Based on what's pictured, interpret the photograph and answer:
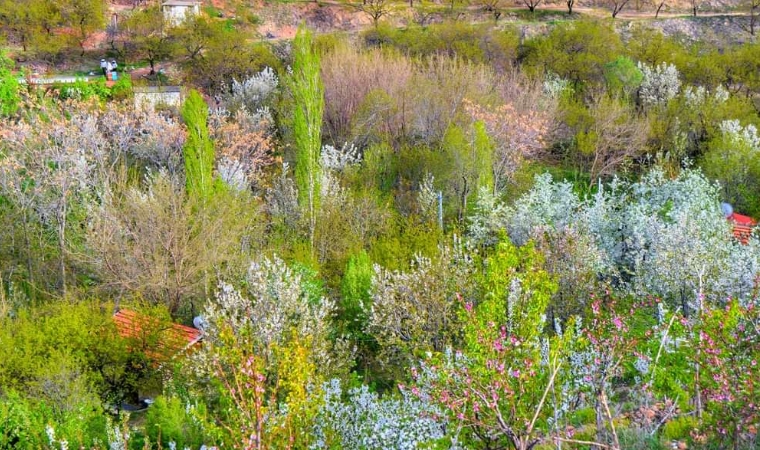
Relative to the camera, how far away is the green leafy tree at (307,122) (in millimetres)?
21188

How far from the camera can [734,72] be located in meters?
37.1

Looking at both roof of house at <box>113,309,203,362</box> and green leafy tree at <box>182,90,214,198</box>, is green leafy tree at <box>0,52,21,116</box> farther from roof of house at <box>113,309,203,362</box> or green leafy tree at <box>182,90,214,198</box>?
roof of house at <box>113,309,203,362</box>

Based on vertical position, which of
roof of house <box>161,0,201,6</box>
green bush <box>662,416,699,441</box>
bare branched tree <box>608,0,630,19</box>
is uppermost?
bare branched tree <box>608,0,630,19</box>

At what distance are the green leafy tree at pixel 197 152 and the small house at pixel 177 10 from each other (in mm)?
27444

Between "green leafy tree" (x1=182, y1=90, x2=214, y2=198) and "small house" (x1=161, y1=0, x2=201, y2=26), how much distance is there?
2744cm

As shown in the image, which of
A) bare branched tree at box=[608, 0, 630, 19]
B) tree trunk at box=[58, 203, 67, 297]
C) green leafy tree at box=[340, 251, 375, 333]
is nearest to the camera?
green leafy tree at box=[340, 251, 375, 333]

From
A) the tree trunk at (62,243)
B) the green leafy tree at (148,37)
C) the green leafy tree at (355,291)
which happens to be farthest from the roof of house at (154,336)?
the green leafy tree at (148,37)

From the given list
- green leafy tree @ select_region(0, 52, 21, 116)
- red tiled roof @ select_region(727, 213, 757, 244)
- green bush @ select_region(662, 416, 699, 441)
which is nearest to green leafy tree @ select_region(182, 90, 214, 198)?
green leafy tree @ select_region(0, 52, 21, 116)

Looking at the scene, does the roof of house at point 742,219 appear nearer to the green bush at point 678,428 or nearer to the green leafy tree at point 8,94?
the green bush at point 678,428

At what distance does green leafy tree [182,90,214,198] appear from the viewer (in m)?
20.5

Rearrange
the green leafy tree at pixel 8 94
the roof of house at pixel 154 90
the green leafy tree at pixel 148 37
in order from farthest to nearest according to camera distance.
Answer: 1. the green leafy tree at pixel 148 37
2. the roof of house at pixel 154 90
3. the green leafy tree at pixel 8 94

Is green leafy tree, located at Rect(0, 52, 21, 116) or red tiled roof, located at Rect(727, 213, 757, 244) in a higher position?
green leafy tree, located at Rect(0, 52, 21, 116)

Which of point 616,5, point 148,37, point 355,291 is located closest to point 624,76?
point 616,5

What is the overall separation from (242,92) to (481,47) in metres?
15.3
